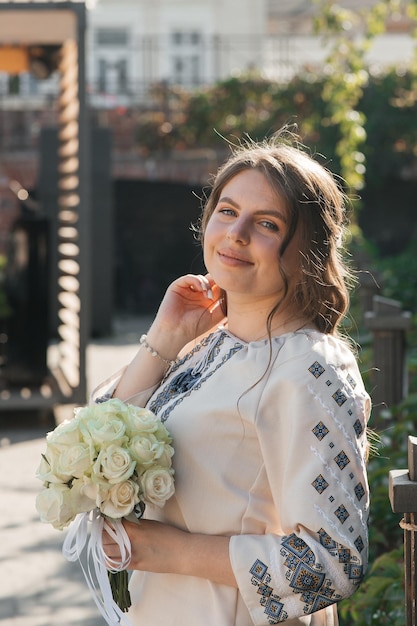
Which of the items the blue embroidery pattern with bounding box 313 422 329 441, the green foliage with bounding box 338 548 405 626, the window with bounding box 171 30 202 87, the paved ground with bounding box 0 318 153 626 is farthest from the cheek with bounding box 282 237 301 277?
the window with bounding box 171 30 202 87

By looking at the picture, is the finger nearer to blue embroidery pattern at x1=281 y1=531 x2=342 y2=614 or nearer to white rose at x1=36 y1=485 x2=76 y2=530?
white rose at x1=36 y1=485 x2=76 y2=530

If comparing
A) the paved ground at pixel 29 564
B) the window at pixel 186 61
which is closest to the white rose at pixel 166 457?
the paved ground at pixel 29 564

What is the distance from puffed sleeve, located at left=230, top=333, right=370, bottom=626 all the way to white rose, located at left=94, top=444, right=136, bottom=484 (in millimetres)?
229

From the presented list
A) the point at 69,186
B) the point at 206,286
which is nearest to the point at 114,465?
the point at 206,286

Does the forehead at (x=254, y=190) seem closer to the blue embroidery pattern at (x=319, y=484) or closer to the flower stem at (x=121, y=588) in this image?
the blue embroidery pattern at (x=319, y=484)

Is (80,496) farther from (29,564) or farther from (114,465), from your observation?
(29,564)

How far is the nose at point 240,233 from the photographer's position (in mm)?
2234

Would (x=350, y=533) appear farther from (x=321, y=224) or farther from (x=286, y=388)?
(x=321, y=224)

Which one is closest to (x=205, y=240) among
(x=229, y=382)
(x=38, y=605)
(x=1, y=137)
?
(x=229, y=382)

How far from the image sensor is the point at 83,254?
29.3ft

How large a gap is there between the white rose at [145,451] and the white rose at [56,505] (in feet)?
0.47

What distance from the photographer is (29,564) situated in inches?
209

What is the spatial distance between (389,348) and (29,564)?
187 centimetres

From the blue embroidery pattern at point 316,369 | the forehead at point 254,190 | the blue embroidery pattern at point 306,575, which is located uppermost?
the forehead at point 254,190
